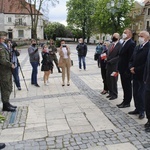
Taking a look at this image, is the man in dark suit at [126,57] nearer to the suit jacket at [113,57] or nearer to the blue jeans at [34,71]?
the suit jacket at [113,57]

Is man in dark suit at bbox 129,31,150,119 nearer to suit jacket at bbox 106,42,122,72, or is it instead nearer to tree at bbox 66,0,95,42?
suit jacket at bbox 106,42,122,72

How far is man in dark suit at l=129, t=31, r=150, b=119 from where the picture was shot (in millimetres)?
4746

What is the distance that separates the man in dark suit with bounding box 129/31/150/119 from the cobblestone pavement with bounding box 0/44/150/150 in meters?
0.34

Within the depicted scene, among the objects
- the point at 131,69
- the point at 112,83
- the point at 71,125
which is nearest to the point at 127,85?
the point at 131,69

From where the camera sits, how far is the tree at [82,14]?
56031 millimetres

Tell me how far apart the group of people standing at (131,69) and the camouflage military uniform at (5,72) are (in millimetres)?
2668

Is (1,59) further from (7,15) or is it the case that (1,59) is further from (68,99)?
(7,15)

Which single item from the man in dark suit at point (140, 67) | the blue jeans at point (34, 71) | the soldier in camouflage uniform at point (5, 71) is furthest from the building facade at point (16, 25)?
the man in dark suit at point (140, 67)

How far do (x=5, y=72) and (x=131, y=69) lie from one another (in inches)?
116

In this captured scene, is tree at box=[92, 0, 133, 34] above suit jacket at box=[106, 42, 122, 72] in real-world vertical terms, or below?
above

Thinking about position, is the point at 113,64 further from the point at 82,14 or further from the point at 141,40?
the point at 82,14

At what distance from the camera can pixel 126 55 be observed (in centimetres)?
548

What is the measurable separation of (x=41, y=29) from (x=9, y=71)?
62369 mm

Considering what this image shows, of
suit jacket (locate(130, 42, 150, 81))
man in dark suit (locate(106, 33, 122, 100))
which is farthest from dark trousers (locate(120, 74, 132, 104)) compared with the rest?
suit jacket (locate(130, 42, 150, 81))
